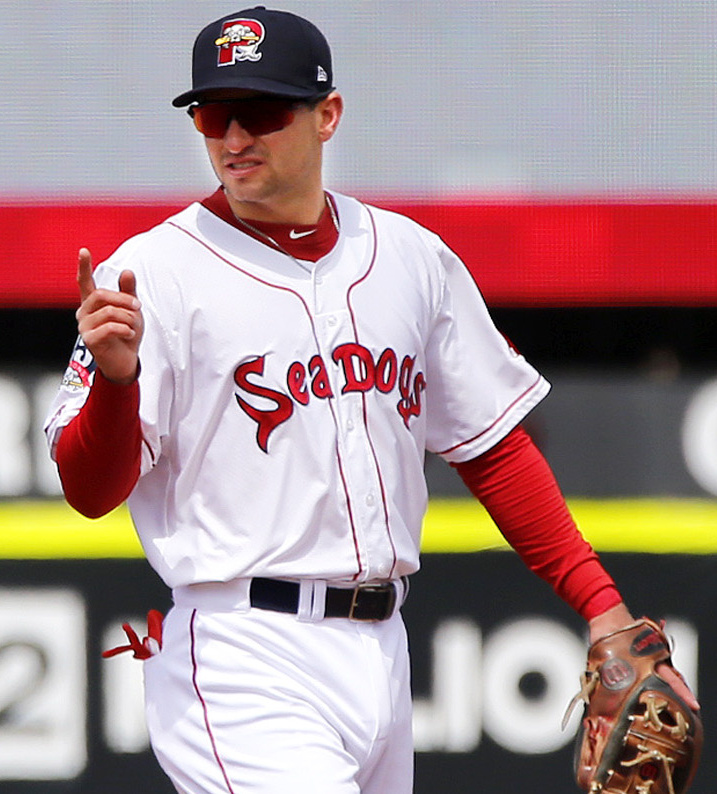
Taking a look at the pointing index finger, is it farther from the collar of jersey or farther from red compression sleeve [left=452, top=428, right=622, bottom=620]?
red compression sleeve [left=452, top=428, right=622, bottom=620]

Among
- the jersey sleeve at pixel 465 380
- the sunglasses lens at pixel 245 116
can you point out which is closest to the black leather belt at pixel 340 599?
the jersey sleeve at pixel 465 380

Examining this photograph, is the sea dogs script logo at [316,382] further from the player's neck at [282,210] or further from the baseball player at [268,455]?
the player's neck at [282,210]

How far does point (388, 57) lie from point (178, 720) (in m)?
1.78

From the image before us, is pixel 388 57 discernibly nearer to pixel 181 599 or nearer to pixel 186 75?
pixel 186 75

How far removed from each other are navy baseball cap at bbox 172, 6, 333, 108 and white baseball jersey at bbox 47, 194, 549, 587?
21cm

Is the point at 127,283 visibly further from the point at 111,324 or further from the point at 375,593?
the point at 375,593

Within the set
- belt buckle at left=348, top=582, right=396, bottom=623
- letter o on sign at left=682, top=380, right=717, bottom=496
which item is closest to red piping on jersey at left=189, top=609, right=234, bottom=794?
belt buckle at left=348, top=582, right=396, bottom=623

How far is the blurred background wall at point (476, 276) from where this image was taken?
3.37 meters

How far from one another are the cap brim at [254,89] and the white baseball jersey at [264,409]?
18 centimetres

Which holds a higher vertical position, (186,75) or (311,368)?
(186,75)

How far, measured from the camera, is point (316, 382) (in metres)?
2.11

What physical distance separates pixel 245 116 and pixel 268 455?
0.45m

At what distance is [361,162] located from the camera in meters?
3.41

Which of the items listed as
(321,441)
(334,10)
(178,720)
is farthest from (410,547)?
(334,10)
